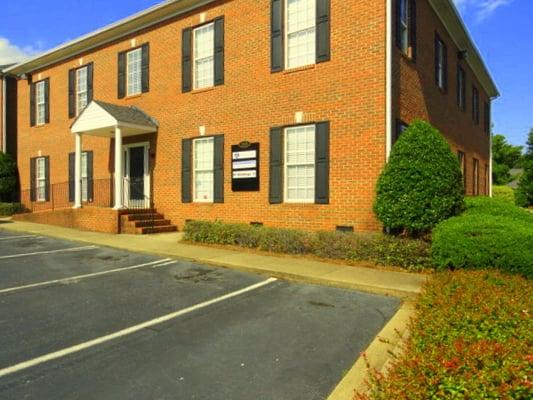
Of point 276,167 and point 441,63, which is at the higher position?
point 441,63

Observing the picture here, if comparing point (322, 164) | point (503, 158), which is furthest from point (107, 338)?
point (503, 158)

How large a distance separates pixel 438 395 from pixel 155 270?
6688 mm

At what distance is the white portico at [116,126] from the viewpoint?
545 inches

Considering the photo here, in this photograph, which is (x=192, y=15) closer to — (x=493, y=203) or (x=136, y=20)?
(x=136, y=20)

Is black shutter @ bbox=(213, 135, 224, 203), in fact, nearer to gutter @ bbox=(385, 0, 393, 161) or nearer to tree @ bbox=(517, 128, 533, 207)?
gutter @ bbox=(385, 0, 393, 161)

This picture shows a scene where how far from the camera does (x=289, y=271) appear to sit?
26.3 feet

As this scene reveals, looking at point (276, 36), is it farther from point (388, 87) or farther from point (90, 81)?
point (90, 81)

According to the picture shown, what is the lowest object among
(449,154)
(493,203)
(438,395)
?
(438,395)

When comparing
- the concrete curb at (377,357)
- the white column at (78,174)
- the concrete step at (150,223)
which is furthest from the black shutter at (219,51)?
the concrete curb at (377,357)

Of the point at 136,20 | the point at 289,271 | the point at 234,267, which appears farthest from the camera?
the point at 136,20

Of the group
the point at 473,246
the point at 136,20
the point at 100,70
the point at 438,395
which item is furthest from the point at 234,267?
the point at 100,70

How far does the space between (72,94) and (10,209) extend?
6291 mm

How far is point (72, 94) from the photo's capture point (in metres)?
18.0

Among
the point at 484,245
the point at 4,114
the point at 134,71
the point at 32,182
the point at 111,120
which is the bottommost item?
the point at 484,245
